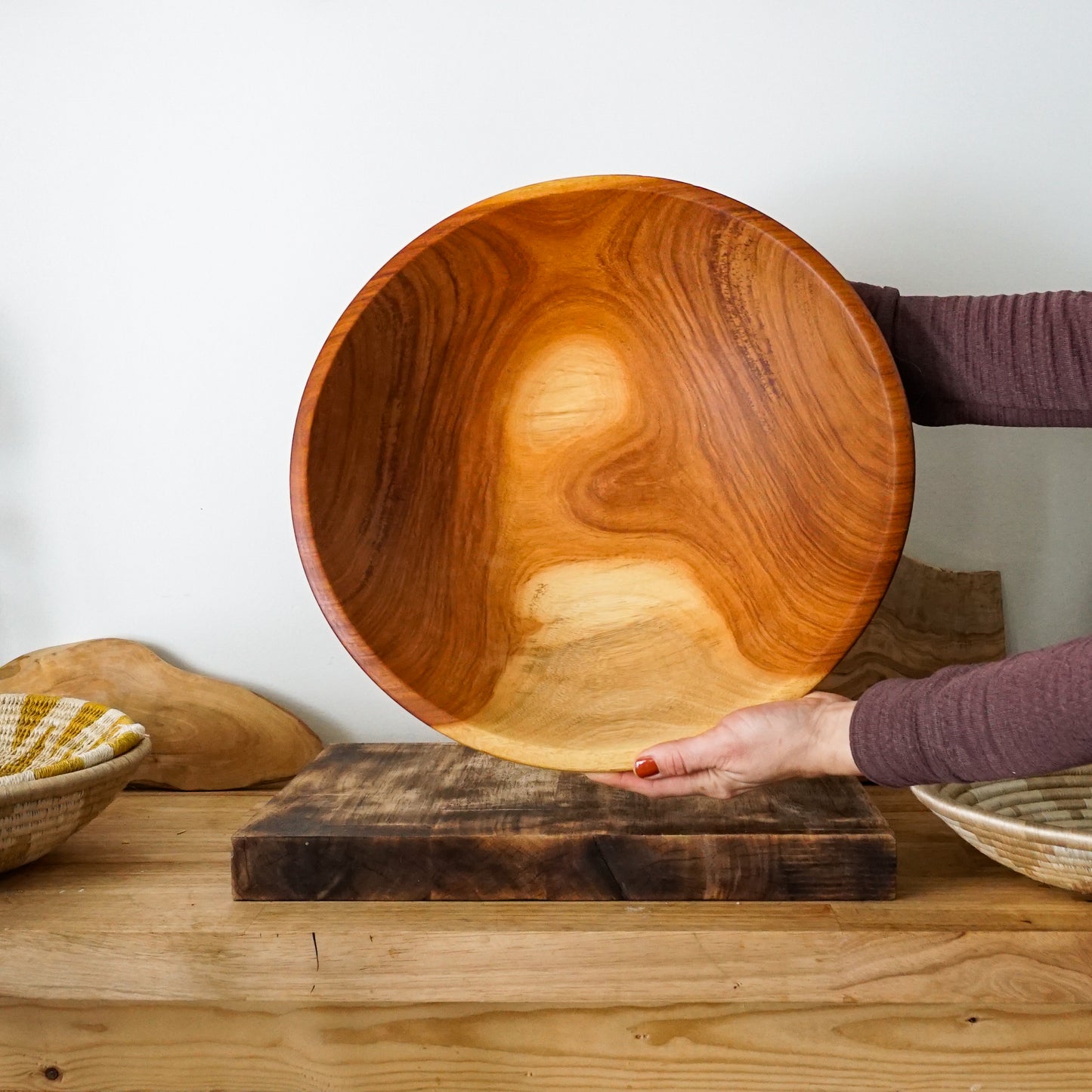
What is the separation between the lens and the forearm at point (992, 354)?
87 centimetres

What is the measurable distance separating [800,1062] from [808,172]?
2.82ft

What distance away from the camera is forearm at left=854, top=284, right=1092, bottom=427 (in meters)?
0.87

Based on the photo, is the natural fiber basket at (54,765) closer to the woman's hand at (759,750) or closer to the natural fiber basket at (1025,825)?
the woman's hand at (759,750)

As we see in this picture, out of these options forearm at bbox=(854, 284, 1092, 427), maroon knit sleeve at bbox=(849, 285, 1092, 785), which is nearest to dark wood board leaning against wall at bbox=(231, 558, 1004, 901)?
maroon knit sleeve at bbox=(849, 285, 1092, 785)

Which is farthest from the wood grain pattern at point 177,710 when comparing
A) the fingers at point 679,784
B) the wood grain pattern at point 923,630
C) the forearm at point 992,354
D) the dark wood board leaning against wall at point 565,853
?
the forearm at point 992,354

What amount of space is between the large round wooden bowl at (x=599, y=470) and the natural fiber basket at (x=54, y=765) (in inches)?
10.0

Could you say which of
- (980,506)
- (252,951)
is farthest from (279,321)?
(980,506)

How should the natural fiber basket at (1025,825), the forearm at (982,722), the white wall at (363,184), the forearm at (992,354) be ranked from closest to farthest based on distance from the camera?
the forearm at (982,722) → the natural fiber basket at (1025,825) → the forearm at (992,354) → the white wall at (363,184)

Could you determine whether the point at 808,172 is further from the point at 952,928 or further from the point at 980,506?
the point at 952,928

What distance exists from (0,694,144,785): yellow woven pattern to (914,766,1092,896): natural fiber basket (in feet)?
2.25

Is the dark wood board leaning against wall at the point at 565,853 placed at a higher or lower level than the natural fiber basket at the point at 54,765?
lower

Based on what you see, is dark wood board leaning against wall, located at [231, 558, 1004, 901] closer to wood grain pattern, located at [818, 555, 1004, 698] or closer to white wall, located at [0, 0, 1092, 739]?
wood grain pattern, located at [818, 555, 1004, 698]

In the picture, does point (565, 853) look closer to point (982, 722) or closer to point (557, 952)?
point (557, 952)

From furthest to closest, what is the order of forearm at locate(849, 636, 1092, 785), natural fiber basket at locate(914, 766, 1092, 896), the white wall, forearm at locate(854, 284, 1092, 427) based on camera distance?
the white wall → forearm at locate(854, 284, 1092, 427) → natural fiber basket at locate(914, 766, 1092, 896) → forearm at locate(849, 636, 1092, 785)
